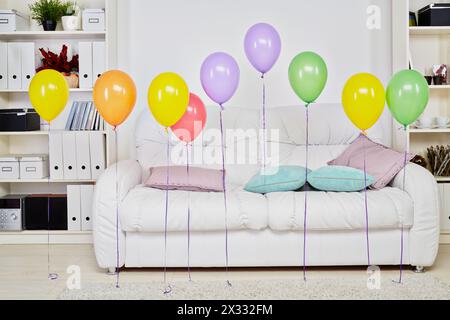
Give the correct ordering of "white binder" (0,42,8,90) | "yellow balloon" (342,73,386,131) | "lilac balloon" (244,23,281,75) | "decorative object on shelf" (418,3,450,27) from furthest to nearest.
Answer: "white binder" (0,42,8,90), "decorative object on shelf" (418,3,450,27), "lilac balloon" (244,23,281,75), "yellow balloon" (342,73,386,131)

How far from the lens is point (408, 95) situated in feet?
9.68

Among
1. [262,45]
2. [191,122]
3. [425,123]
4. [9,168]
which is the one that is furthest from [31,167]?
[425,123]

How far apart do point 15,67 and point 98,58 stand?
0.59 metres

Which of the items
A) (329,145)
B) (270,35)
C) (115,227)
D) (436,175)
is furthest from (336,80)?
(115,227)

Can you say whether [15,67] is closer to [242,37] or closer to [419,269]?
[242,37]

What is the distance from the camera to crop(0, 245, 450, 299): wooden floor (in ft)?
10.0

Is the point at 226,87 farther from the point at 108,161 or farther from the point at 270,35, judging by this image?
the point at 108,161

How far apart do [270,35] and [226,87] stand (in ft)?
1.25

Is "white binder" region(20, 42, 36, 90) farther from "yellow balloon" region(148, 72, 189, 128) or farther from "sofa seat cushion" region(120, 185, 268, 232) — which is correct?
"yellow balloon" region(148, 72, 189, 128)

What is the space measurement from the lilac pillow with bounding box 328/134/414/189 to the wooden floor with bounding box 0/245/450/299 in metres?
0.53

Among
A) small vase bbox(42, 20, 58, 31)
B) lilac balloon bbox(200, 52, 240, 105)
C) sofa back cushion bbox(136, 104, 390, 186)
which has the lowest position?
sofa back cushion bbox(136, 104, 390, 186)

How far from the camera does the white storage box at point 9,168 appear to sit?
13.7ft

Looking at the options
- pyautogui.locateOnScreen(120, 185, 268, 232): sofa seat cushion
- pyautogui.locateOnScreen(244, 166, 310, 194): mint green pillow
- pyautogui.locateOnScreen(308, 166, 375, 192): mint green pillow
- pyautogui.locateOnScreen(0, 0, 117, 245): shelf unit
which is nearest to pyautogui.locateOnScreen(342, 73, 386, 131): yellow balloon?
pyautogui.locateOnScreen(308, 166, 375, 192): mint green pillow

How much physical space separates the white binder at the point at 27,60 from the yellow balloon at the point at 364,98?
7.57 ft
